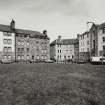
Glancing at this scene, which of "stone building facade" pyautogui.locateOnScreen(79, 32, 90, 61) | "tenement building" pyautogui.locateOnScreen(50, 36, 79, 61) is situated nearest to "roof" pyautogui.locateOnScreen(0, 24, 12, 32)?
"stone building facade" pyautogui.locateOnScreen(79, 32, 90, 61)

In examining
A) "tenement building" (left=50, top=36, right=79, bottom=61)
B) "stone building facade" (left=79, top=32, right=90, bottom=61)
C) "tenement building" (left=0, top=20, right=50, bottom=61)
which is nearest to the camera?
"tenement building" (left=0, top=20, right=50, bottom=61)

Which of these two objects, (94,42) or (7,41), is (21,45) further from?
(94,42)

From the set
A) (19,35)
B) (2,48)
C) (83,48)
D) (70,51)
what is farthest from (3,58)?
(70,51)

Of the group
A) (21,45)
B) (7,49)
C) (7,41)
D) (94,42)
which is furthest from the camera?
(21,45)

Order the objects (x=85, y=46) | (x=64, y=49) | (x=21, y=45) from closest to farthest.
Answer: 1. (x=21, y=45)
2. (x=85, y=46)
3. (x=64, y=49)

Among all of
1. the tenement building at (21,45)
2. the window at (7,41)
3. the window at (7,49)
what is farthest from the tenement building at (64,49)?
the window at (7,49)

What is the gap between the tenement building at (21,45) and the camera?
56.1 meters

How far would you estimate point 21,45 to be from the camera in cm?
6112

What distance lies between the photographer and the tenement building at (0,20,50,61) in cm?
5606

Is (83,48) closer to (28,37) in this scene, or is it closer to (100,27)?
(100,27)

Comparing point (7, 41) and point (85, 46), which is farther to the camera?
point (85, 46)

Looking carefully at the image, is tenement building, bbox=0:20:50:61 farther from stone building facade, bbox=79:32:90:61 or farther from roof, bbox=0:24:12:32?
stone building facade, bbox=79:32:90:61

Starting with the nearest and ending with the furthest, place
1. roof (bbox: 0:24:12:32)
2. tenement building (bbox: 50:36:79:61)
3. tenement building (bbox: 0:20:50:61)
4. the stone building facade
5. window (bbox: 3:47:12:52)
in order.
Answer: window (bbox: 3:47:12:52) < tenement building (bbox: 0:20:50:61) < roof (bbox: 0:24:12:32) < the stone building facade < tenement building (bbox: 50:36:79:61)

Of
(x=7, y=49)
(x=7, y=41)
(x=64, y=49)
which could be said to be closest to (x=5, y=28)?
(x=7, y=41)
